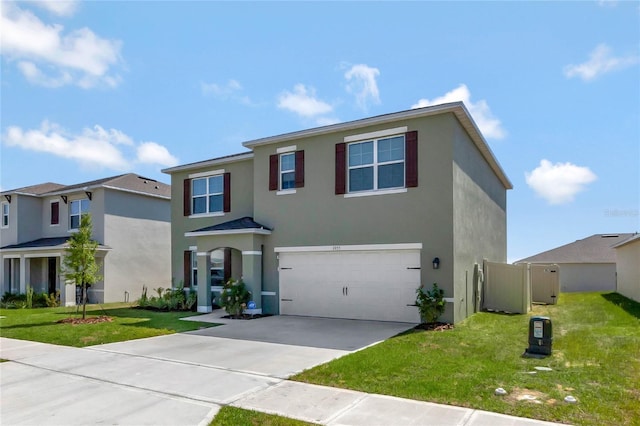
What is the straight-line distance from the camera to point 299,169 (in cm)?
1470

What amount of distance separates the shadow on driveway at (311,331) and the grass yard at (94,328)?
43.3 inches

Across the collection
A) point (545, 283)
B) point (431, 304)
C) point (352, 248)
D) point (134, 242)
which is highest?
point (352, 248)

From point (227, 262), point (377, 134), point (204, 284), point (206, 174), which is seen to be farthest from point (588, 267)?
point (204, 284)

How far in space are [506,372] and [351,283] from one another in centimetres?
688

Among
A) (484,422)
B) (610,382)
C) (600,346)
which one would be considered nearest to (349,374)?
(484,422)

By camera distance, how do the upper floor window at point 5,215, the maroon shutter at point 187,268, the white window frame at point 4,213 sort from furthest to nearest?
1. the upper floor window at point 5,215
2. the white window frame at point 4,213
3. the maroon shutter at point 187,268

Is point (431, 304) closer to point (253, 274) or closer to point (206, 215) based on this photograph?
point (253, 274)

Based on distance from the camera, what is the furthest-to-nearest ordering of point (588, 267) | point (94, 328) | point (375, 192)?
1. point (588, 267)
2. point (375, 192)
3. point (94, 328)

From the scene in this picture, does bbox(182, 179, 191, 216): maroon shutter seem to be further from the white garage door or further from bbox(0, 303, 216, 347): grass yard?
the white garage door

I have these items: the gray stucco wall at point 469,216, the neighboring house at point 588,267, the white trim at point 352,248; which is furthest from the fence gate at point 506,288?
the neighboring house at point 588,267

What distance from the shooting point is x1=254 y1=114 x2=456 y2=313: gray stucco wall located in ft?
40.1

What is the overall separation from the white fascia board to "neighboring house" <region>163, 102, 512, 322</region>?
0.09 metres

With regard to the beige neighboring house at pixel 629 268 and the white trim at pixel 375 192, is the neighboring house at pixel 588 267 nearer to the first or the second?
the beige neighboring house at pixel 629 268

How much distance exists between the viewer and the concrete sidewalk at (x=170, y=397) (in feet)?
17.0
